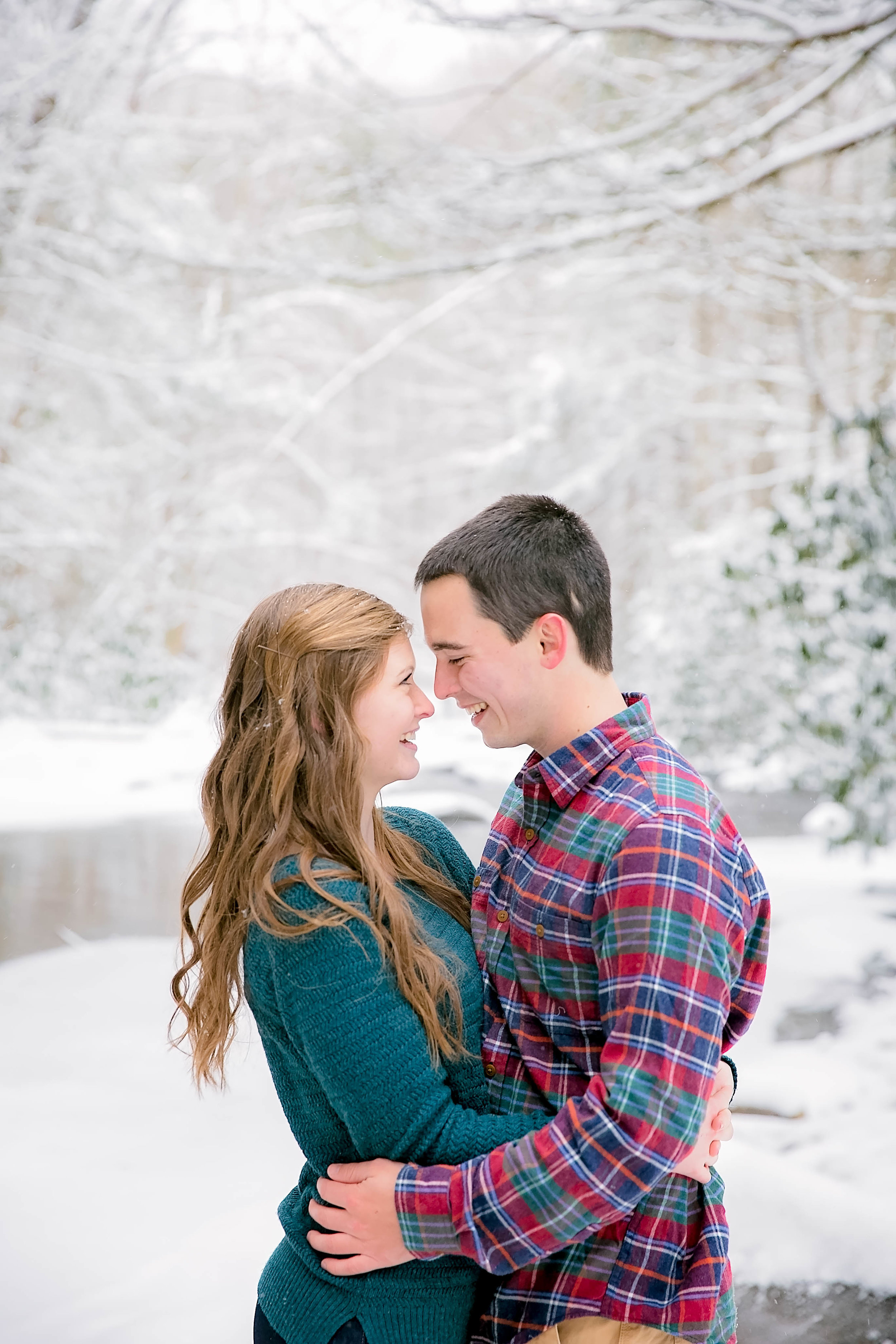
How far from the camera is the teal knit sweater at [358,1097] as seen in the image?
0.97m

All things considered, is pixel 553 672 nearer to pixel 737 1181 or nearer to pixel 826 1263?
pixel 826 1263

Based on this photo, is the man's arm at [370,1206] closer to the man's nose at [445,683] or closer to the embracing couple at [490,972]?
the embracing couple at [490,972]

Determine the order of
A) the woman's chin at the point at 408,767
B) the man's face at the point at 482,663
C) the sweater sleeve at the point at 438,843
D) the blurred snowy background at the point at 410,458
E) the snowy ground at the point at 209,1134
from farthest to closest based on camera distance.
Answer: the blurred snowy background at the point at 410,458
the snowy ground at the point at 209,1134
the sweater sleeve at the point at 438,843
the woman's chin at the point at 408,767
the man's face at the point at 482,663

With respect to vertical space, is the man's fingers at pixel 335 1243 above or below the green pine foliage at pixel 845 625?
below

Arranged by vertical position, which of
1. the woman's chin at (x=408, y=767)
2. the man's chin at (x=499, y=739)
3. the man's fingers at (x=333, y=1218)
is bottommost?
the man's fingers at (x=333, y=1218)

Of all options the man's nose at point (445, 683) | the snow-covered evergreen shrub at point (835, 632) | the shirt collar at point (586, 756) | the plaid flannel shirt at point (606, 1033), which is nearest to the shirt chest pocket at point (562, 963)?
the plaid flannel shirt at point (606, 1033)

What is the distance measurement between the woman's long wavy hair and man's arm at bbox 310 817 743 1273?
0.16 m

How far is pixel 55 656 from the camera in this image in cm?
455

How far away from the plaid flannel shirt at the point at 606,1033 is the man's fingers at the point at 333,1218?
0.07m

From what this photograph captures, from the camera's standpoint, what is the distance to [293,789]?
1091 millimetres

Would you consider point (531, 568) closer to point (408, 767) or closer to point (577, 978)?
point (408, 767)

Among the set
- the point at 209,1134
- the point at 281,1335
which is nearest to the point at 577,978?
the point at 281,1335

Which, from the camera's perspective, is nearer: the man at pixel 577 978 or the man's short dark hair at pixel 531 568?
the man at pixel 577 978

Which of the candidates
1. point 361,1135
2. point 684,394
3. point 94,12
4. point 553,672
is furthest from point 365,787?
point 684,394
